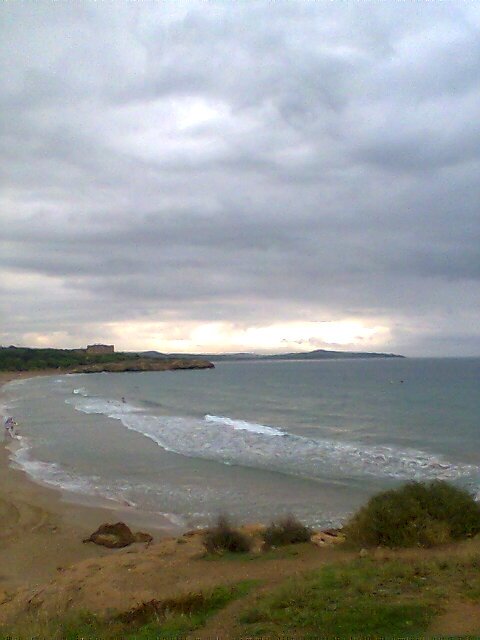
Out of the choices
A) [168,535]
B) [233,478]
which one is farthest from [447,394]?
[168,535]

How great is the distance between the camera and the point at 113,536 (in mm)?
13711

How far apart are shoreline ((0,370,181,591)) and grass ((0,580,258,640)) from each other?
4048 millimetres

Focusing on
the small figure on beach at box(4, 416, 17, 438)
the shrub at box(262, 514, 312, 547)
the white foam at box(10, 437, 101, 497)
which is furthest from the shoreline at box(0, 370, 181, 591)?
the small figure on beach at box(4, 416, 17, 438)

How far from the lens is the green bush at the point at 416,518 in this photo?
10.6m

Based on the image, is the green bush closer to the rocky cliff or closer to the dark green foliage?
the dark green foliage

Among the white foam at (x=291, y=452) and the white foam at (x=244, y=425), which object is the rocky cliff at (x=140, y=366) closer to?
the white foam at (x=244, y=425)

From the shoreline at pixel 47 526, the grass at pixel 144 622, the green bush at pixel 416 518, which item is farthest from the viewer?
the shoreline at pixel 47 526

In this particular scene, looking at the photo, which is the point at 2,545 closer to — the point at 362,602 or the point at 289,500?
the point at 289,500

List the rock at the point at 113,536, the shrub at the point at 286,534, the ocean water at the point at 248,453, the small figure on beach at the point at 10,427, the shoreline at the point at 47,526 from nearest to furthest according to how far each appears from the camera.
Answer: the shrub at the point at 286,534 < the shoreline at the point at 47,526 < the rock at the point at 113,536 < the ocean water at the point at 248,453 < the small figure on beach at the point at 10,427

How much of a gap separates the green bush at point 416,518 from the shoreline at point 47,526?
5.47 metres

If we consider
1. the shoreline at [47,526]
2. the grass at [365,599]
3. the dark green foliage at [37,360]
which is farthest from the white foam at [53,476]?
the dark green foliage at [37,360]

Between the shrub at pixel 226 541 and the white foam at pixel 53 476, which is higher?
the shrub at pixel 226 541

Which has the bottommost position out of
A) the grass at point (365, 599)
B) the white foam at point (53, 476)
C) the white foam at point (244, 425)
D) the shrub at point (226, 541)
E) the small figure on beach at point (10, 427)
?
the white foam at point (53, 476)

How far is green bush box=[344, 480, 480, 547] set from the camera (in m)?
10.6
